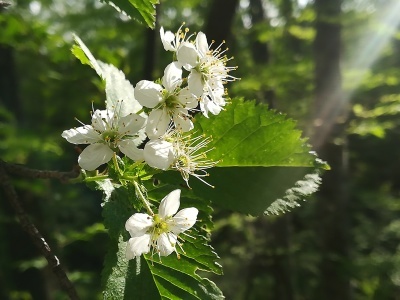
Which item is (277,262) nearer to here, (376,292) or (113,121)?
(376,292)

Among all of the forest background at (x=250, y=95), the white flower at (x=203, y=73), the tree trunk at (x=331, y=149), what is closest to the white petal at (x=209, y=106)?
the white flower at (x=203, y=73)

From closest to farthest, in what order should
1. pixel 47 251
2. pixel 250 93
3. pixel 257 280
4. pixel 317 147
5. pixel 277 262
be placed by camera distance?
pixel 47 251 < pixel 250 93 < pixel 317 147 < pixel 277 262 < pixel 257 280

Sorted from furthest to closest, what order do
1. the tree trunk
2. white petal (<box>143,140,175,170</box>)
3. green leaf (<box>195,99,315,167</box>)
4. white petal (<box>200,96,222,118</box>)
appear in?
1. the tree trunk
2. green leaf (<box>195,99,315,167</box>)
3. white petal (<box>200,96,222,118</box>)
4. white petal (<box>143,140,175,170</box>)

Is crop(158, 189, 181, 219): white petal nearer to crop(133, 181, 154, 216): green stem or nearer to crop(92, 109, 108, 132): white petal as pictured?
crop(133, 181, 154, 216): green stem

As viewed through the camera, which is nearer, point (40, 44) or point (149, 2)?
point (149, 2)

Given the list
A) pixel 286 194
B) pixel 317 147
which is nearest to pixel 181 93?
pixel 286 194

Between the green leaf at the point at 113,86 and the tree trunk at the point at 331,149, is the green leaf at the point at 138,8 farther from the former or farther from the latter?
the tree trunk at the point at 331,149

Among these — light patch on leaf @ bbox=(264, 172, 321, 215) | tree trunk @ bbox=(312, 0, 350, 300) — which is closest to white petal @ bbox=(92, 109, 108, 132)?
light patch on leaf @ bbox=(264, 172, 321, 215)
